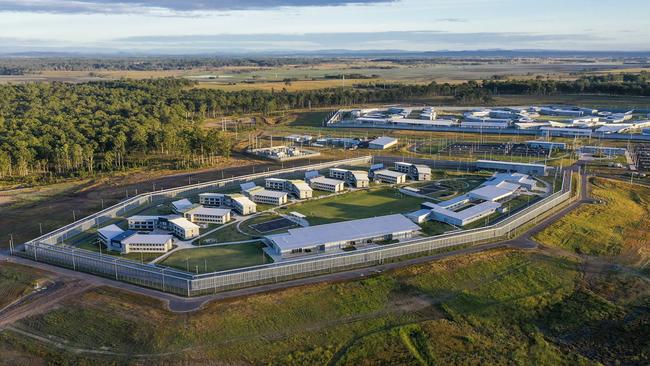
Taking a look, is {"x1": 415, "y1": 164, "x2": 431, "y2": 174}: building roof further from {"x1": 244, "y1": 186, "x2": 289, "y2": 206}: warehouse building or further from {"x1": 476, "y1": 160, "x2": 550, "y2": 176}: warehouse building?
{"x1": 244, "y1": 186, "x2": 289, "y2": 206}: warehouse building

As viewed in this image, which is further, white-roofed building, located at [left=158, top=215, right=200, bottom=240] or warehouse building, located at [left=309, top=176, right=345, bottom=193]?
warehouse building, located at [left=309, top=176, right=345, bottom=193]

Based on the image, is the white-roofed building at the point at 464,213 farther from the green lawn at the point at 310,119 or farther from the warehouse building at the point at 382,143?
the green lawn at the point at 310,119

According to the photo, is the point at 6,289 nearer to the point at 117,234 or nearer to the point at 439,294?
the point at 117,234

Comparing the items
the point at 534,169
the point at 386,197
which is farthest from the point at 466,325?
the point at 534,169

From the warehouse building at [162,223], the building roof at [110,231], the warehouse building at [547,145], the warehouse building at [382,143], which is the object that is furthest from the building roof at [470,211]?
the warehouse building at [547,145]

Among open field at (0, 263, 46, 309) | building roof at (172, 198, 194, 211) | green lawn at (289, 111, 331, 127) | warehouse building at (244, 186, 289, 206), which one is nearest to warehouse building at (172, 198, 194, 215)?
building roof at (172, 198, 194, 211)

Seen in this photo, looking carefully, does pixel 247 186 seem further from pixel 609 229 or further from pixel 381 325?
pixel 609 229
